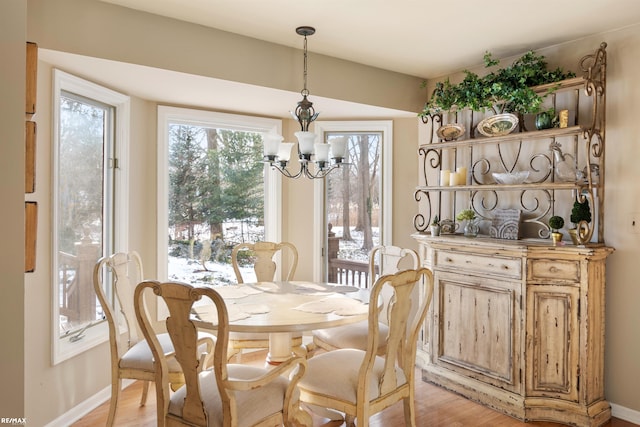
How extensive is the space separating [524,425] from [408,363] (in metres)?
1.05

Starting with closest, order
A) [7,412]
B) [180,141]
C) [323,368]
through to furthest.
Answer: [7,412], [323,368], [180,141]

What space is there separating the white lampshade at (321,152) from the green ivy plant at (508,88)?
1.24 metres

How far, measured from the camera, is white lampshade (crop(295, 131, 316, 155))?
8.89 ft

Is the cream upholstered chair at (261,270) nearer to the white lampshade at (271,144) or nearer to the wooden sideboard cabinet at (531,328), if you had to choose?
the white lampshade at (271,144)

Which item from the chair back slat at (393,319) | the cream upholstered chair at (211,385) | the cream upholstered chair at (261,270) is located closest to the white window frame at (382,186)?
the cream upholstered chair at (261,270)

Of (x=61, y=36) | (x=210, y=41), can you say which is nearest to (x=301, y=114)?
(x=210, y=41)

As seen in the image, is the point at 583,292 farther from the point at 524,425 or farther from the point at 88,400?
the point at 88,400

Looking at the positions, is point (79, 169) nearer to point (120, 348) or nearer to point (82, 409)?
point (120, 348)

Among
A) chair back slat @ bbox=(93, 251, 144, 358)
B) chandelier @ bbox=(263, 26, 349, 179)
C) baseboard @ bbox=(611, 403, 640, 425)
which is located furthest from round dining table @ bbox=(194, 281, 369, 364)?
baseboard @ bbox=(611, 403, 640, 425)

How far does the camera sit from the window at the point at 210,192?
3.87m

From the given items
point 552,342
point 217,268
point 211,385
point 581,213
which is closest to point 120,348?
point 211,385

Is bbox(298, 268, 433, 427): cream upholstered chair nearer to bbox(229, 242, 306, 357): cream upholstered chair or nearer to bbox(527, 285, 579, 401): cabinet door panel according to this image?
bbox(229, 242, 306, 357): cream upholstered chair

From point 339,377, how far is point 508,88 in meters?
2.24

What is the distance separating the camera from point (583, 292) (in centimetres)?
280
